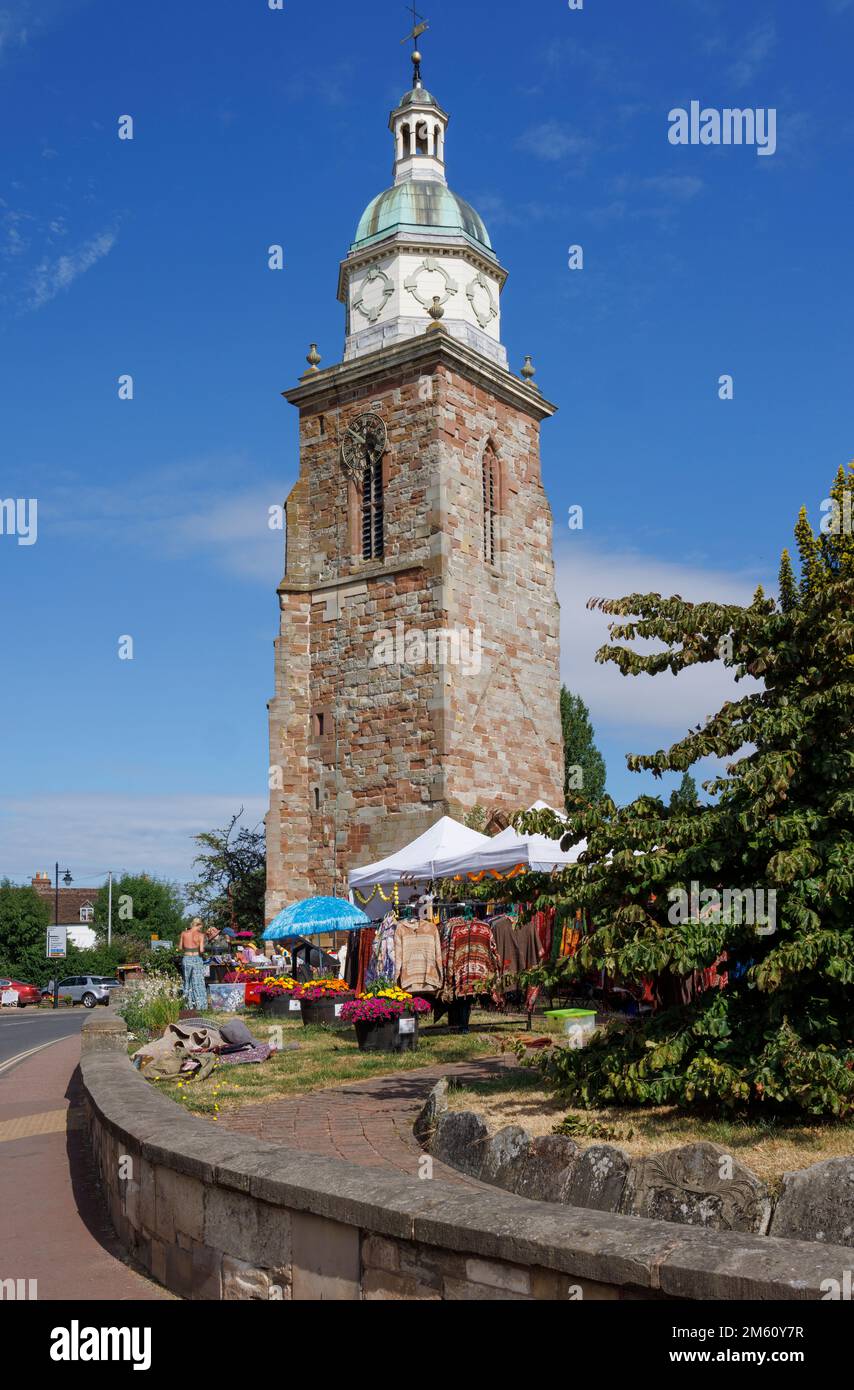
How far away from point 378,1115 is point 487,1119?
70.1 inches

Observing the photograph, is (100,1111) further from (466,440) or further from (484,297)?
(484,297)

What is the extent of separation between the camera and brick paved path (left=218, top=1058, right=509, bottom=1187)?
23.8 feet

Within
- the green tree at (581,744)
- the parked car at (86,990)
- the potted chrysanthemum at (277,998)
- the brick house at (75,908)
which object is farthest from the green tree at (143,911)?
the potted chrysanthemum at (277,998)

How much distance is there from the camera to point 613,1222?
3648mm

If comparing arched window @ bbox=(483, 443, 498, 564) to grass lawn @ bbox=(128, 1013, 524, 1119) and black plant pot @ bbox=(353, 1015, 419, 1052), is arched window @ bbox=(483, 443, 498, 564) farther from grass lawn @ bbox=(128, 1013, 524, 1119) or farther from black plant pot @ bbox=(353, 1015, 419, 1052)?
black plant pot @ bbox=(353, 1015, 419, 1052)

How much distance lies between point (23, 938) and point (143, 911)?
473 inches

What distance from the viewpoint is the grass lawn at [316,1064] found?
10.1m

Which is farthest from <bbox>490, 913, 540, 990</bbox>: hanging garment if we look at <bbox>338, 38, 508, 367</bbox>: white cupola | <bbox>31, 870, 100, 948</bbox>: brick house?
<bbox>31, 870, 100, 948</bbox>: brick house

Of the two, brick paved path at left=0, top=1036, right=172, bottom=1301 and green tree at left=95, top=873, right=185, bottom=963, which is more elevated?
brick paved path at left=0, top=1036, right=172, bottom=1301

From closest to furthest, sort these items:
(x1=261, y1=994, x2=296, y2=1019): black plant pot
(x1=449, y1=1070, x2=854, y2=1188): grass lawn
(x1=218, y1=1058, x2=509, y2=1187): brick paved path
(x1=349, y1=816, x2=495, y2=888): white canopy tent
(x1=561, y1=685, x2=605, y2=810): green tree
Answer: (x1=449, y1=1070, x2=854, y2=1188): grass lawn
(x1=218, y1=1058, x2=509, y2=1187): brick paved path
(x1=349, y1=816, x2=495, y2=888): white canopy tent
(x1=261, y1=994, x2=296, y2=1019): black plant pot
(x1=561, y1=685, x2=605, y2=810): green tree

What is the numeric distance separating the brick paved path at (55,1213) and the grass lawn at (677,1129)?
2.36 metres

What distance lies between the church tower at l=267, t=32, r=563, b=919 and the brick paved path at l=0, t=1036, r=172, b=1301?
14705 mm
